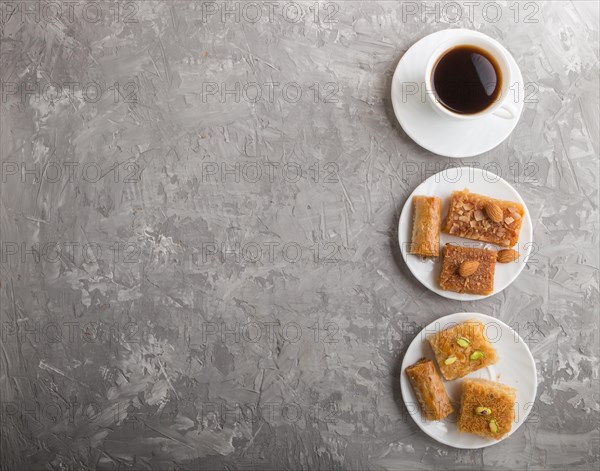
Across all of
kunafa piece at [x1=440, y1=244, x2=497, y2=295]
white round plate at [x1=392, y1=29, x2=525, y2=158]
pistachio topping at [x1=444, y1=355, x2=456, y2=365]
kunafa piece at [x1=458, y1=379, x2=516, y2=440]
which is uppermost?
white round plate at [x1=392, y1=29, x2=525, y2=158]

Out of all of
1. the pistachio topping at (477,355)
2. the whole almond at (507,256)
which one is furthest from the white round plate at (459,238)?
the pistachio topping at (477,355)

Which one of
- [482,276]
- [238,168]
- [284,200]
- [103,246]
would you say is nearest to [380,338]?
[482,276]

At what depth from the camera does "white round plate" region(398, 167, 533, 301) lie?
128cm

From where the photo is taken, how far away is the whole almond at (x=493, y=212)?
1.25 metres

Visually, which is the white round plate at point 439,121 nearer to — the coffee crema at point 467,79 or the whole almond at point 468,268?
Result: the coffee crema at point 467,79

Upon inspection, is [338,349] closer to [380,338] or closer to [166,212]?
[380,338]

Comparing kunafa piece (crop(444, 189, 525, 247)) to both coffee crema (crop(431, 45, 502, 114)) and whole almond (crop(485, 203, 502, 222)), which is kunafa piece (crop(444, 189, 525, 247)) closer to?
whole almond (crop(485, 203, 502, 222))

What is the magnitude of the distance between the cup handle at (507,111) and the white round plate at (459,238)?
0.45 ft

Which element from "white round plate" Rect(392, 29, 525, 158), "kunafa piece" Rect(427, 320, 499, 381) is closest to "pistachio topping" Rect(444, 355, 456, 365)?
"kunafa piece" Rect(427, 320, 499, 381)

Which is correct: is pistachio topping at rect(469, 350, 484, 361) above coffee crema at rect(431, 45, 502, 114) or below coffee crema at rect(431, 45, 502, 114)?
below

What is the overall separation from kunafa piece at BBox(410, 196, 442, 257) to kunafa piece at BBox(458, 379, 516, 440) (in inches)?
12.7

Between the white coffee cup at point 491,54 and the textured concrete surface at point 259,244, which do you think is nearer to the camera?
the white coffee cup at point 491,54

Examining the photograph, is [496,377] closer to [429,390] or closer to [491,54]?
[429,390]

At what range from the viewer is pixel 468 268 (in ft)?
4.10
